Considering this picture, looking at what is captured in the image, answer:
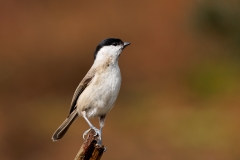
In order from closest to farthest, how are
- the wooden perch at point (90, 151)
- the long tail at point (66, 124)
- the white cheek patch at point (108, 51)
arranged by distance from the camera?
the wooden perch at point (90, 151) → the white cheek patch at point (108, 51) → the long tail at point (66, 124)

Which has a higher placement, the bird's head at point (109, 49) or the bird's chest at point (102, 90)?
the bird's head at point (109, 49)

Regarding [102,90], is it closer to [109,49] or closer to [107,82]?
[107,82]

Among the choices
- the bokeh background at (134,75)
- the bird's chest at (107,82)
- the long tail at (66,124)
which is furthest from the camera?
the bokeh background at (134,75)

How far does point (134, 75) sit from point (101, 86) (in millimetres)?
10942

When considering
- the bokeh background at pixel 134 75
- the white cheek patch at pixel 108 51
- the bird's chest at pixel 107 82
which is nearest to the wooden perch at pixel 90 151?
the bird's chest at pixel 107 82

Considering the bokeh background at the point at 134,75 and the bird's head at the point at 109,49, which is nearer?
the bird's head at the point at 109,49

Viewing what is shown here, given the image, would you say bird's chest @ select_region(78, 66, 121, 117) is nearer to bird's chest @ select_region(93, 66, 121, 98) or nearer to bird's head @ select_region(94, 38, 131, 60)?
bird's chest @ select_region(93, 66, 121, 98)

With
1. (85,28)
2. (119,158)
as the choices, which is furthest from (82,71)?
(119,158)

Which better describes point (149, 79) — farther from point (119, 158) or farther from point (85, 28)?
point (119, 158)

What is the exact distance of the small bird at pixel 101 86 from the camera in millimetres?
4688

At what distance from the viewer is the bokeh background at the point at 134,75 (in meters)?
11.5

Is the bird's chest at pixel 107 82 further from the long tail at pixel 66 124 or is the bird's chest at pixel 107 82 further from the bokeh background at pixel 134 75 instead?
the bokeh background at pixel 134 75

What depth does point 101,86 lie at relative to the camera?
4.70 meters

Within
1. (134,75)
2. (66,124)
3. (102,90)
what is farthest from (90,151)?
(134,75)
